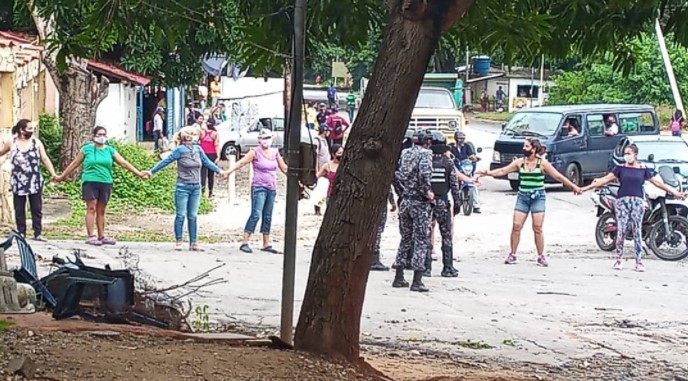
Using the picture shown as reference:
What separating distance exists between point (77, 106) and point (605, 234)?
10922 millimetres

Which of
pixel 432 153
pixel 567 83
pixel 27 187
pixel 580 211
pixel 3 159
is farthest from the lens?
pixel 567 83

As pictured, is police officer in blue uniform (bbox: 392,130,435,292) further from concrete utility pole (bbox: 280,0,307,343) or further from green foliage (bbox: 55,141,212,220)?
green foliage (bbox: 55,141,212,220)

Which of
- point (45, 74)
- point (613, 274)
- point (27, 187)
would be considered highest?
point (45, 74)

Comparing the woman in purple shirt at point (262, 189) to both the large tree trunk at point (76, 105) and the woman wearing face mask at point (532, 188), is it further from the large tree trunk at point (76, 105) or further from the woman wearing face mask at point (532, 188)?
the large tree trunk at point (76, 105)

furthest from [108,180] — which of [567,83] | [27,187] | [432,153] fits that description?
[567,83]

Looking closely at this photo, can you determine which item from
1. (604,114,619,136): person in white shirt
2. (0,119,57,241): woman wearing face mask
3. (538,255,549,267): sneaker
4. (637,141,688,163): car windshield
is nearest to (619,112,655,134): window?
(604,114,619,136): person in white shirt

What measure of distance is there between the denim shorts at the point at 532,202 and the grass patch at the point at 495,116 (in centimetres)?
4009

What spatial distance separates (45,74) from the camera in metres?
26.8

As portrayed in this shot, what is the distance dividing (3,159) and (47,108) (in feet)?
39.6

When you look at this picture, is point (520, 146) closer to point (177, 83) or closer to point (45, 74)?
A: point (177, 83)

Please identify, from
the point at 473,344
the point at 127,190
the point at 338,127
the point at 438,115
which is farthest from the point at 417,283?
the point at 438,115

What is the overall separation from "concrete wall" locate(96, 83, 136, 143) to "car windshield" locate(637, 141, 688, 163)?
15.8 meters

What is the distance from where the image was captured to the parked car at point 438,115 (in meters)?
30.3

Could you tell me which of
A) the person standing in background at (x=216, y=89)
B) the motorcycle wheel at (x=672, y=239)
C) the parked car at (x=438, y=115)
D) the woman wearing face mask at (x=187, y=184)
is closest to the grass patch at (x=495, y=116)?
the person standing in background at (x=216, y=89)
